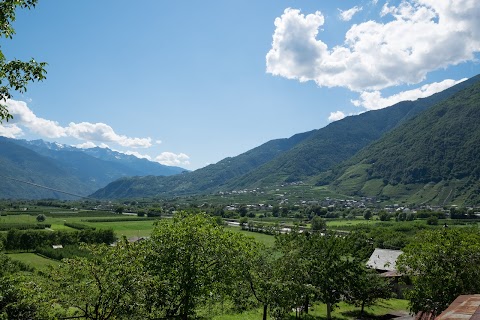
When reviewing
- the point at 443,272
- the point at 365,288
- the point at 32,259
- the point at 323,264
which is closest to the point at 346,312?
the point at 365,288

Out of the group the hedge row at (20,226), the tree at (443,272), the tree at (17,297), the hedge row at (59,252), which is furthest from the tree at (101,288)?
the hedge row at (20,226)

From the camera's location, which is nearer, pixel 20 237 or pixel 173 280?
pixel 173 280

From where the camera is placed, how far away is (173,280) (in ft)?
74.2

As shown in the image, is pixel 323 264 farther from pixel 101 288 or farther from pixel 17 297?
pixel 17 297

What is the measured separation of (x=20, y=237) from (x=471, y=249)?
115846 millimetres

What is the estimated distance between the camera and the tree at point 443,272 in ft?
82.9

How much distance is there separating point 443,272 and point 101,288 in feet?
77.1

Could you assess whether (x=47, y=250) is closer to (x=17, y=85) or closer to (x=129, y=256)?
(x=129, y=256)

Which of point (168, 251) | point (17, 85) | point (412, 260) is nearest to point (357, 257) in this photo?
point (412, 260)

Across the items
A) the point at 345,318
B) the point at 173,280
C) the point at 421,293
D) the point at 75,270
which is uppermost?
the point at 75,270

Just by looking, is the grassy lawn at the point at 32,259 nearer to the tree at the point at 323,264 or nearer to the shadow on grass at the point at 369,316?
the shadow on grass at the point at 369,316

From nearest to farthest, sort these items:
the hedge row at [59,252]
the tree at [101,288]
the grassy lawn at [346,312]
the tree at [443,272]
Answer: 1. the tree at [101,288]
2. the tree at [443,272]
3. the grassy lawn at [346,312]
4. the hedge row at [59,252]

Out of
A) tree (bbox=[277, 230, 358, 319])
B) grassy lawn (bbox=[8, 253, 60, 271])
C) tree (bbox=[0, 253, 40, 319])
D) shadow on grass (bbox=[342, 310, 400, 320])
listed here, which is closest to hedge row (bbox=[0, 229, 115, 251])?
grassy lawn (bbox=[8, 253, 60, 271])

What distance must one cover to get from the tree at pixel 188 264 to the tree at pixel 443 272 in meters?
13.8
